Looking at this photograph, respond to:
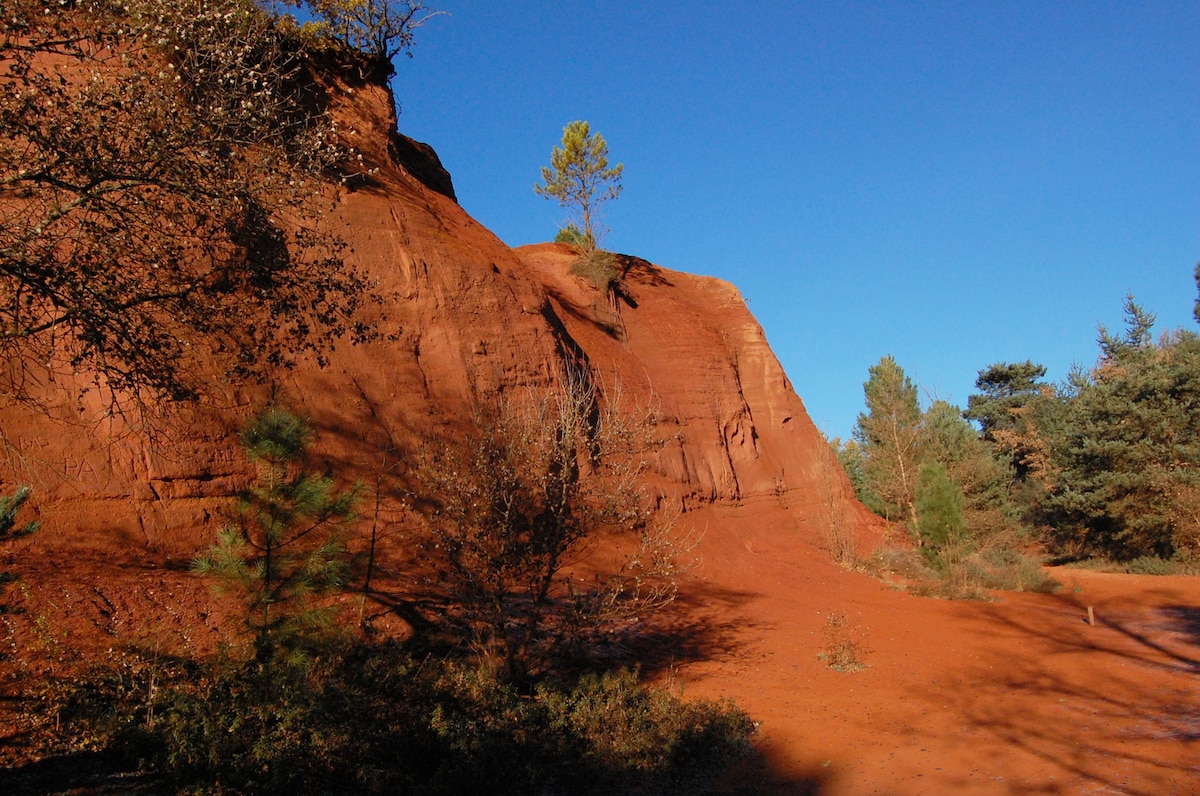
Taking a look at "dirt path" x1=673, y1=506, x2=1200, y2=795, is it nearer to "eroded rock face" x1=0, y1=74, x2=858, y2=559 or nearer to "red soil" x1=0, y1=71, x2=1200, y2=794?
"red soil" x1=0, y1=71, x2=1200, y2=794

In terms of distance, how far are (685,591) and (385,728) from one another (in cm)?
987

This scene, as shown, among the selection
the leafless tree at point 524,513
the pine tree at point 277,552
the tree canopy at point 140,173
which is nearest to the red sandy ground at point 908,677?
the pine tree at point 277,552

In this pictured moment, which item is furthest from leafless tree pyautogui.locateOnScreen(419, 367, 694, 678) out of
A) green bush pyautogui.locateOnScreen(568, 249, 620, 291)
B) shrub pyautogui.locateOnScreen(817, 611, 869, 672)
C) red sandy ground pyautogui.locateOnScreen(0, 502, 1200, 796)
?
green bush pyautogui.locateOnScreen(568, 249, 620, 291)

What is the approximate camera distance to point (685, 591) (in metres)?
16.0

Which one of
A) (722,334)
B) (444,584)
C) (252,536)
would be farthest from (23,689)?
(722,334)

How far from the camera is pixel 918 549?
2588 centimetres

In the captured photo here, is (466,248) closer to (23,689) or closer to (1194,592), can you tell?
(23,689)

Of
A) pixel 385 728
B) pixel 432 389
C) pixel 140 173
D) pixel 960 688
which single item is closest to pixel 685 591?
pixel 960 688

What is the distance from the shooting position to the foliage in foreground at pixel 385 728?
5961 millimetres

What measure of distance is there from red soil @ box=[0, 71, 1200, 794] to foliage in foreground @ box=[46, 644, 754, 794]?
1.99ft

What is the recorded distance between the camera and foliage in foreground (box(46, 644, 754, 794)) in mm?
5961

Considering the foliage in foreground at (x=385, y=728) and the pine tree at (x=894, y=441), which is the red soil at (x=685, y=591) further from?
the pine tree at (x=894, y=441)

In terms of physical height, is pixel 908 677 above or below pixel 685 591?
below

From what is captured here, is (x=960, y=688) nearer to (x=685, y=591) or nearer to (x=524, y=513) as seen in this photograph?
(x=685, y=591)
